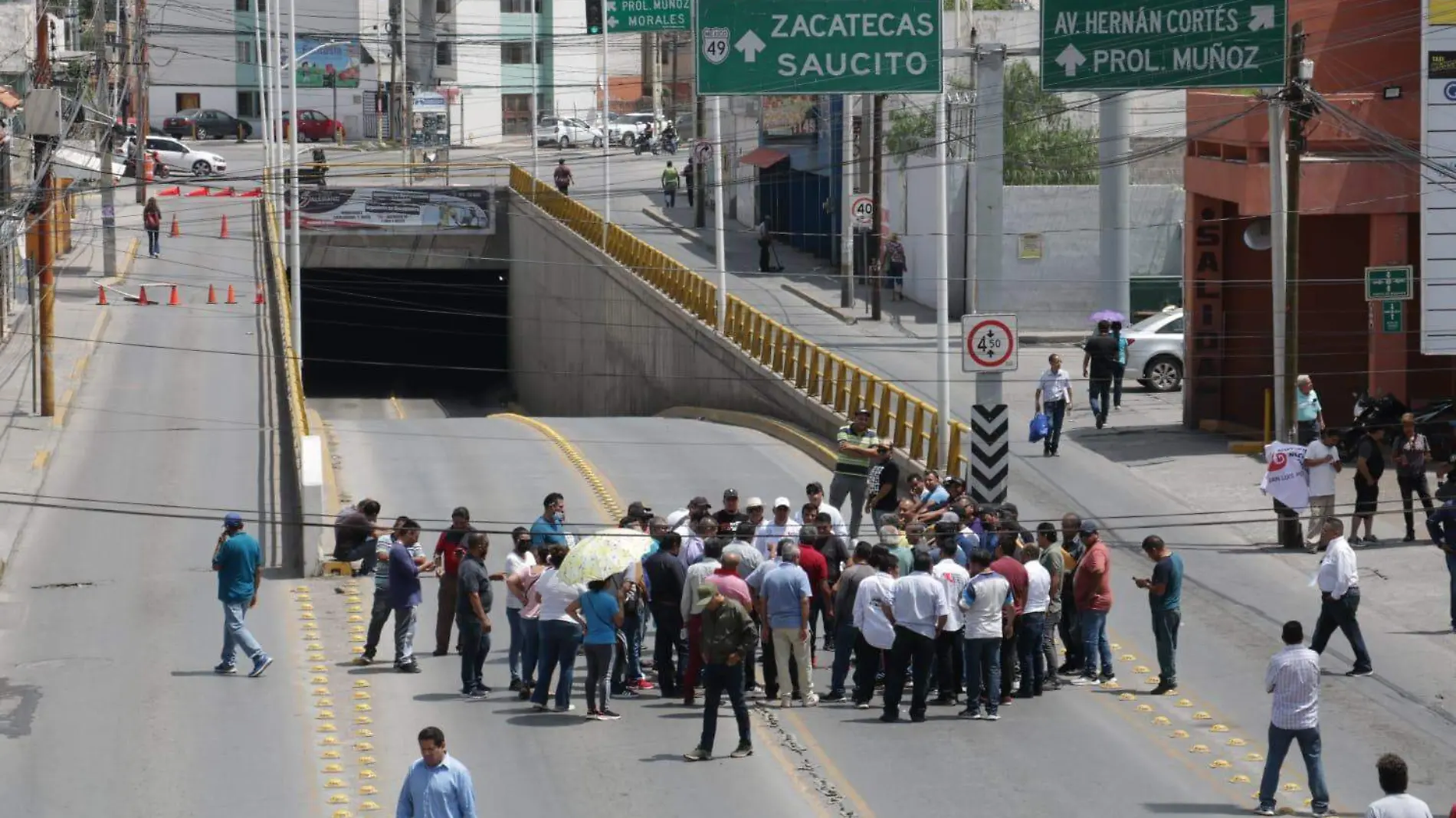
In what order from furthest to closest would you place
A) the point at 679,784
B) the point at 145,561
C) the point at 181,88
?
the point at 181,88 → the point at 145,561 → the point at 679,784

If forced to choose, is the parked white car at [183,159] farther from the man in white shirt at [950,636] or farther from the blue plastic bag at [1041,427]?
the man in white shirt at [950,636]

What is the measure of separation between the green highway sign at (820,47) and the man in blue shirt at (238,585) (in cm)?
1030

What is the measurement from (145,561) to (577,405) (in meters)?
29.2

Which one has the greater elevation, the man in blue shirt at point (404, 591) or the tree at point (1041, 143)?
the tree at point (1041, 143)

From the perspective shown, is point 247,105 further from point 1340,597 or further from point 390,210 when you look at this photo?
point 1340,597

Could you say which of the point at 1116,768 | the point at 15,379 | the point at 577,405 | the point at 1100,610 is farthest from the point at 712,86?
the point at 577,405

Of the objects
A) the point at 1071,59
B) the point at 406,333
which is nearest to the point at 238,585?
the point at 1071,59

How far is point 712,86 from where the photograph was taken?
2495 centimetres

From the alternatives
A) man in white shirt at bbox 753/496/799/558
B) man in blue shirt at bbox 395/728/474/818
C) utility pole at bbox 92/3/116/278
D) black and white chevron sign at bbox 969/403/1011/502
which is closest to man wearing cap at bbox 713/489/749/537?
man in white shirt at bbox 753/496/799/558

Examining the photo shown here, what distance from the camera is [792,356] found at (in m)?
32.8

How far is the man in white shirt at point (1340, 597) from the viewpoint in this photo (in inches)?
638

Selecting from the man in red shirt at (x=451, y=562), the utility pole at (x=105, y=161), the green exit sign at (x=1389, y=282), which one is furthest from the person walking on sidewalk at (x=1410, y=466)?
the utility pole at (x=105, y=161)

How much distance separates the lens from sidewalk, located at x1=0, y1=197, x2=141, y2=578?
29531 millimetres

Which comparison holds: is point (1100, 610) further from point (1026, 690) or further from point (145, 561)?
point (145, 561)
